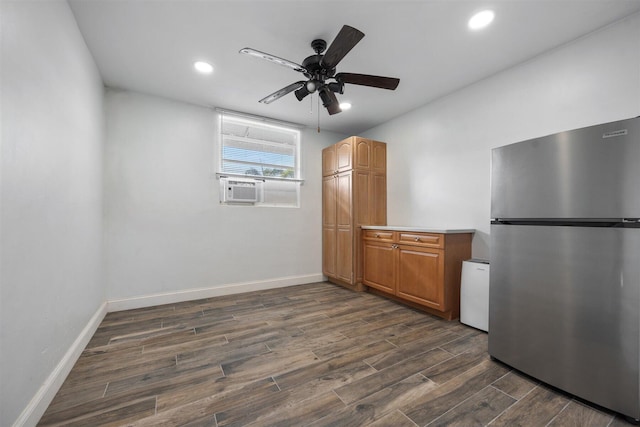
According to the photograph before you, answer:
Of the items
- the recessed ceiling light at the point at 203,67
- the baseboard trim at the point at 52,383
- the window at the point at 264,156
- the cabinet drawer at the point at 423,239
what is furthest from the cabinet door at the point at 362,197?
the baseboard trim at the point at 52,383

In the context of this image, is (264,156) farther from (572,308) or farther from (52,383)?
(572,308)

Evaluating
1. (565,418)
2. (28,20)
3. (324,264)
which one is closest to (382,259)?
(324,264)

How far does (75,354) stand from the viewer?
6.11 ft

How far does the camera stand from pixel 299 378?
170 centimetres

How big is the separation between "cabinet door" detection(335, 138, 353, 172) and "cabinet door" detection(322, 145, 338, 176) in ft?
0.27

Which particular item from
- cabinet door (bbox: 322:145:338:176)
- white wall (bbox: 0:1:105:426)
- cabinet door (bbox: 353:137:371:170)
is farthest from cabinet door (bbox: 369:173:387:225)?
white wall (bbox: 0:1:105:426)

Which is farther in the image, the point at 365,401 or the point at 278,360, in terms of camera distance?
the point at 278,360

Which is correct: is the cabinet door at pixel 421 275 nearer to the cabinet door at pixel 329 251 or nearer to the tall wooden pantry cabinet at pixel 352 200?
the tall wooden pantry cabinet at pixel 352 200

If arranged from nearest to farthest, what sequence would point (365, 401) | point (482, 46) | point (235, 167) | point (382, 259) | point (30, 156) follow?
point (30, 156) < point (365, 401) < point (482, 46) < point (382, 259) < point (235, 167)

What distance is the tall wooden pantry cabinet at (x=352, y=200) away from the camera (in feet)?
12.2

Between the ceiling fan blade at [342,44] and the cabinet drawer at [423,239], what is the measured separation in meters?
1.94

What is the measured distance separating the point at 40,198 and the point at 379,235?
3145 millimetres

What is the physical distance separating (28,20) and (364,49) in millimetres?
2199

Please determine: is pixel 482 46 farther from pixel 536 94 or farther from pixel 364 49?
pixel 364 49
